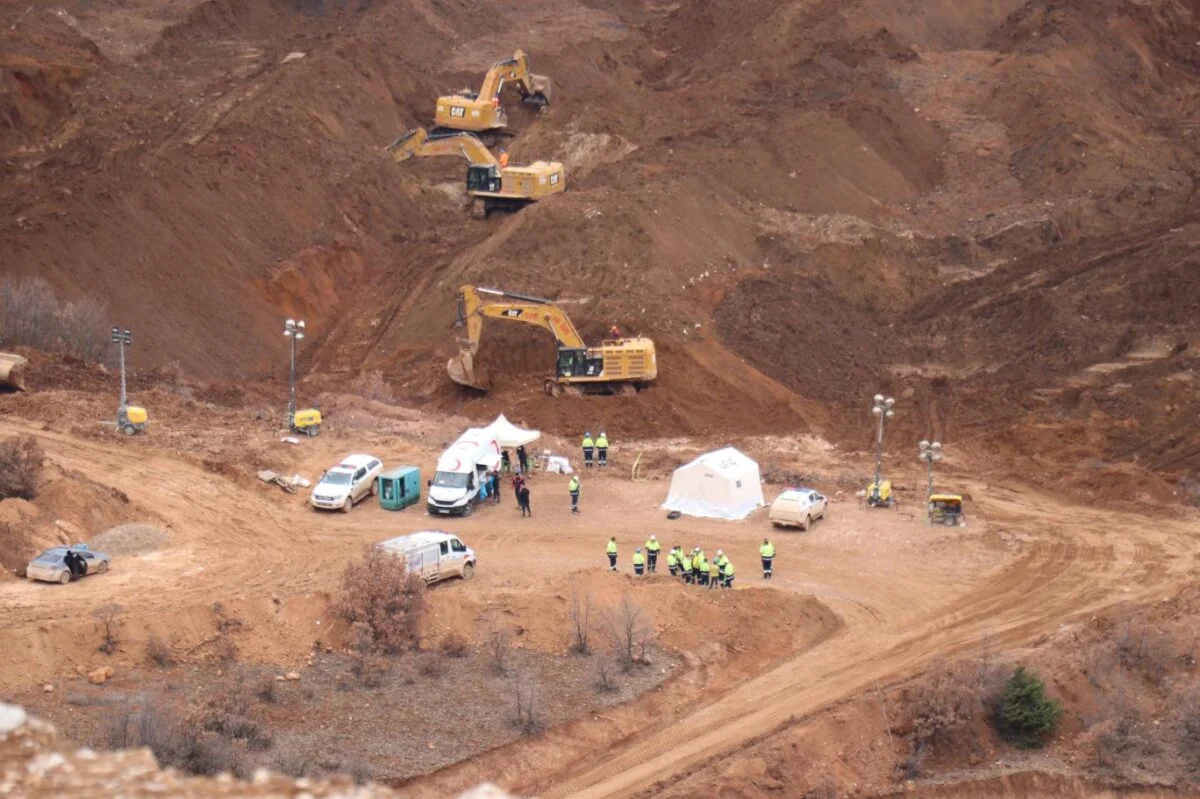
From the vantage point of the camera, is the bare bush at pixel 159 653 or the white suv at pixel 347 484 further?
the white suv at pixel 347 484

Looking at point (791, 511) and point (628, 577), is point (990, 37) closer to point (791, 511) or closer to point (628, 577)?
point (791, 511)

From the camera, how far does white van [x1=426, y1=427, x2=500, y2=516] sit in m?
36.7

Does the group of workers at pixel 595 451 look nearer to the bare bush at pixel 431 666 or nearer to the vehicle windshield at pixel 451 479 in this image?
the vehicle windshield at pixel 451 479

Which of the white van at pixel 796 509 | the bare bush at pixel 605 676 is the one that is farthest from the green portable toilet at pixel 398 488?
the bare bush at pixel 605 676

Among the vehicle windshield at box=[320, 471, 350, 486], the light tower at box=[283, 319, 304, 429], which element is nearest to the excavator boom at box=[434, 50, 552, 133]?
the light tower at box=[283, 319, 304, 429]

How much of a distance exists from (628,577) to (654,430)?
1464cm

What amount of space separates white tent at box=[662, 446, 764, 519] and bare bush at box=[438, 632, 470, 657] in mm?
10388

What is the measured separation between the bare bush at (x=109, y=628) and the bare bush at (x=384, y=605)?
11.9ft

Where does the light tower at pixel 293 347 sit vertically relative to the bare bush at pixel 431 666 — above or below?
above

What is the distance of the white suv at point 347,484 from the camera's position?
3644 centimetres

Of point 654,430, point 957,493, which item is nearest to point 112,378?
point 654,430

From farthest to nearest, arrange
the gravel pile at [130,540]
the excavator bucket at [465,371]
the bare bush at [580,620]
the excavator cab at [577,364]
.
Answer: the excavator bucket at [465,371] < the excavator cab at [577,364] < the gravel pile at [130,540] < the bare bush at [580,620]

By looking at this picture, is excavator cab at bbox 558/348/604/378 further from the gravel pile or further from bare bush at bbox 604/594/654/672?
bare bush at bbox 604/594/654/672

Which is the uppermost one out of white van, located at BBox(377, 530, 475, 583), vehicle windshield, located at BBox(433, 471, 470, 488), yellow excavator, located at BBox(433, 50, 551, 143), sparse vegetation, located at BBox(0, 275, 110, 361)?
yellow excavator, located at BBox(433, 50, 551, 143)
